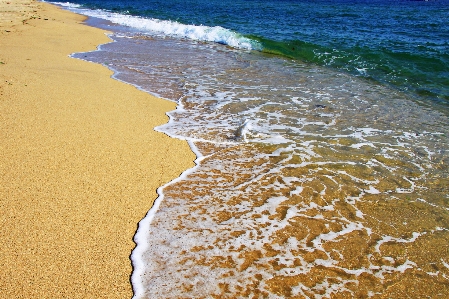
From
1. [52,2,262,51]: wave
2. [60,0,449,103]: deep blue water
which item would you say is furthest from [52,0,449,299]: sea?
[52,2,262,51]: wave

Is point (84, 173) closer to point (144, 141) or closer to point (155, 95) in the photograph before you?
point (144, 141)

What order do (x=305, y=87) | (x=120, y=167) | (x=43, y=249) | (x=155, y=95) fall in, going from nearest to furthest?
(x=43, y=249) → (x=120, y=167) → (x=155, y=95) → (x=305, y=87)

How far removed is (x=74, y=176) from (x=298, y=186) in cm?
269

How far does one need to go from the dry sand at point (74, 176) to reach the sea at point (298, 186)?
0.84 ft

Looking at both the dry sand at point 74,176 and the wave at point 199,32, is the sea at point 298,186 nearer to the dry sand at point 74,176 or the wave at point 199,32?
the dry sand at point 74,176

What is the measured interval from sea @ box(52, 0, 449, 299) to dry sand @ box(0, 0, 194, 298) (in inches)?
10.0

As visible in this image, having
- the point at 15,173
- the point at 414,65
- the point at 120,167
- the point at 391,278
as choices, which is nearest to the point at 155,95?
the point at 120,167

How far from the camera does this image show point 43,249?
303 cm

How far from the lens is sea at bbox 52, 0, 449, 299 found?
9.95 ft

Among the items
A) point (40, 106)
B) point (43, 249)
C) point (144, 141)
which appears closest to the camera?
point (43, 249)

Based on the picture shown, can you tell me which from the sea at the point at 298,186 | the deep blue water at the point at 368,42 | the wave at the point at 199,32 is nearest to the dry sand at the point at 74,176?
the sea at the point at 298,186

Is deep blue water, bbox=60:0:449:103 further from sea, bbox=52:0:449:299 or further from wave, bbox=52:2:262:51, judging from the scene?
wave, bbox=52:2:262:51

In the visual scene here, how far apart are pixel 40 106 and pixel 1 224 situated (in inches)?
129

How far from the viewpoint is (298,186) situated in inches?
175
